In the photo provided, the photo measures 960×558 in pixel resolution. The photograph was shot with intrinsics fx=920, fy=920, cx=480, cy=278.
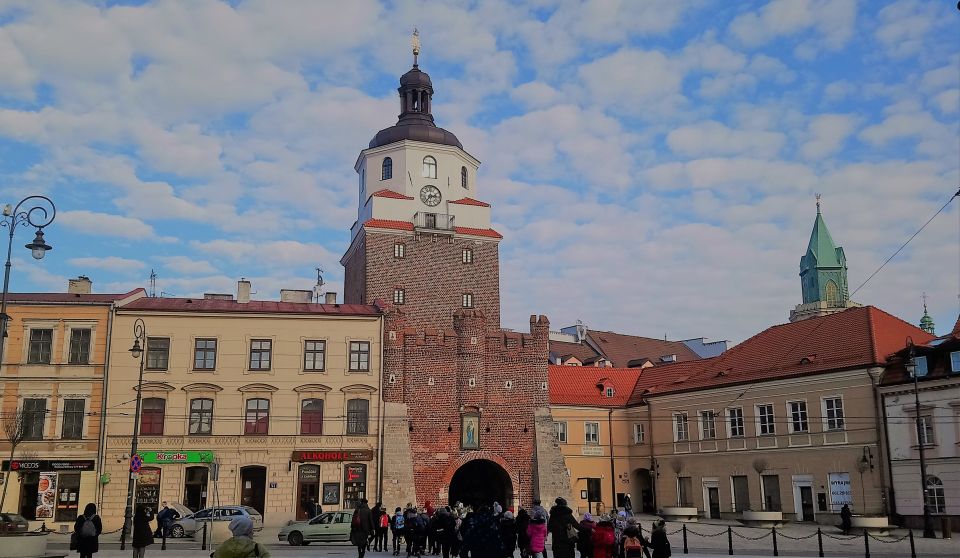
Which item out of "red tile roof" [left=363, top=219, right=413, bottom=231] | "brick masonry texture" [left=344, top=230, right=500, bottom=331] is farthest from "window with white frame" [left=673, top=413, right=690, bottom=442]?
"red tile roof" [left=363, top=219, right=413, bottom=231]

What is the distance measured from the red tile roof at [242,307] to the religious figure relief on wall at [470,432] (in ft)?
22.4

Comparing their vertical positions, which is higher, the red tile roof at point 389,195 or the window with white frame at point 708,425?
the red tile roof at point 389,195

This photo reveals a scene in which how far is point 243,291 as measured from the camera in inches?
1746

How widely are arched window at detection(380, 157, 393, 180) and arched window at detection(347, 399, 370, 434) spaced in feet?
55.1

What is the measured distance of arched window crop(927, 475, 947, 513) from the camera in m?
37.2

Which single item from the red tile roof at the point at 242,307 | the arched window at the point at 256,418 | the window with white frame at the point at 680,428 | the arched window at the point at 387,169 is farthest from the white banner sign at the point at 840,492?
the arched window at the point at 387,169

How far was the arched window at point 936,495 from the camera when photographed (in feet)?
122

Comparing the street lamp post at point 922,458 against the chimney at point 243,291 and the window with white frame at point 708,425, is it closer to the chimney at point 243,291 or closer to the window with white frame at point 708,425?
the window with white frame at point 708,425

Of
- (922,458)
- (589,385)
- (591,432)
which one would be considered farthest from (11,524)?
(589,385)

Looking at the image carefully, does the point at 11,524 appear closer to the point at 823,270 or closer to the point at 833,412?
the point at 833,412

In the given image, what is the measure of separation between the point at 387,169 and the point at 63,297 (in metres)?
20.1

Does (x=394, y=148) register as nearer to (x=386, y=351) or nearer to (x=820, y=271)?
(x=386, y=351)

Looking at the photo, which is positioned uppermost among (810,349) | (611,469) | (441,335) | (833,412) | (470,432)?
(441,335)

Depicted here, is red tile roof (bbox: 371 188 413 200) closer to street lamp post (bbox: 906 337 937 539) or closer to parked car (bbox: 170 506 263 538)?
parked car (bbox: 170 506 263 538)
